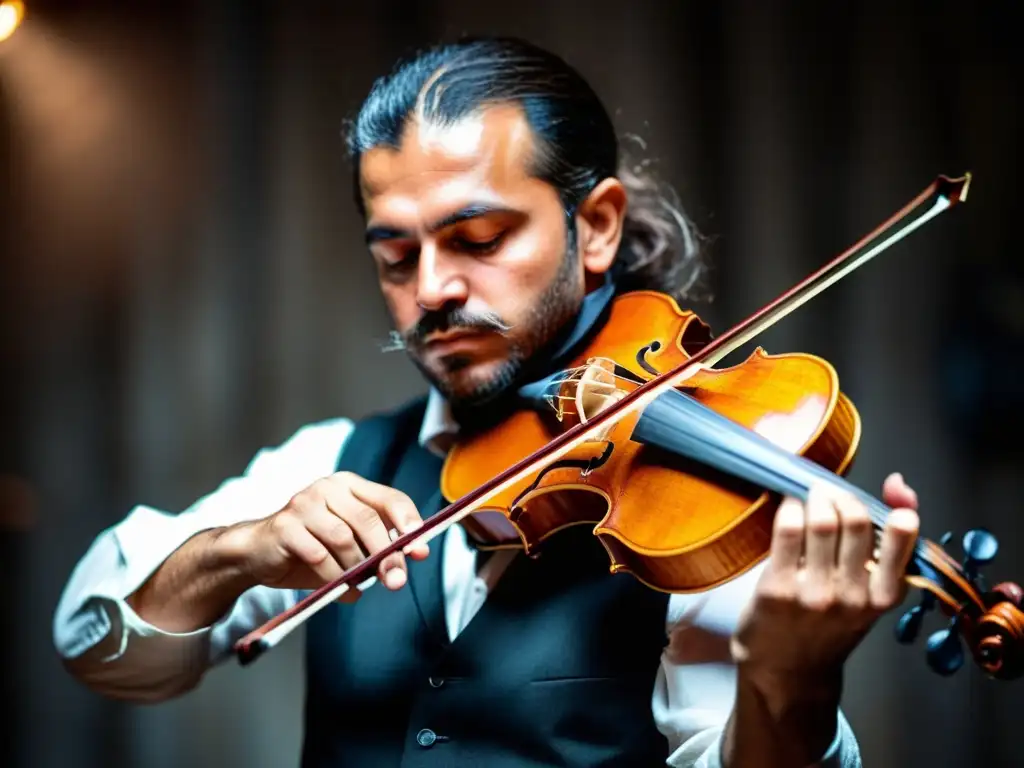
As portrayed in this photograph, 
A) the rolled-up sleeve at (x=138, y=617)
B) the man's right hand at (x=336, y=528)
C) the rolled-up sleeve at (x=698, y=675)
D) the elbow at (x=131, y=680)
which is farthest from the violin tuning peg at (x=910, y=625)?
the elbow at (x=131, y=680)

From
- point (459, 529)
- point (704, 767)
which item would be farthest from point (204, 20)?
point (704, 767)

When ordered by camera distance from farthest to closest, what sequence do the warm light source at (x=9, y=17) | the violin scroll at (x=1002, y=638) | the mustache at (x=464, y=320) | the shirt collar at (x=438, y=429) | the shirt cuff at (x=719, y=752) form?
1. the warm light source at (x=9, y=17)
2. the shirt collar at (x=438, y=429)
3. the mustache at (x=464, y=320)
4. the shirt cuff at (x=719, y=752)
5. the violin scroll at (x=1002, y=638)

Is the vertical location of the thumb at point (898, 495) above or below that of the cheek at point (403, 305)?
below

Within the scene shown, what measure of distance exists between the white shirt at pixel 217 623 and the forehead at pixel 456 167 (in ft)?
0.76

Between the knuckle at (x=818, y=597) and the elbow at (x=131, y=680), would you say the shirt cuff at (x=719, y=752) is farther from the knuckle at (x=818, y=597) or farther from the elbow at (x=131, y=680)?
the elbow at (x=131, y=680)

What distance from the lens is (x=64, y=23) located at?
1335 mm

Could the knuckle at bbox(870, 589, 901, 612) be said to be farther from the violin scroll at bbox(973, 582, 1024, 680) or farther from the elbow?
the elbow

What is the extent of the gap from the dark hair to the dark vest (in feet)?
1.04

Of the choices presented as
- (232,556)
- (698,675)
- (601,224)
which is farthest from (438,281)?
(698,675)

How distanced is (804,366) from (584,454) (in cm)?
19

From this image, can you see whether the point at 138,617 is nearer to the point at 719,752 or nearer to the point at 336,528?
the point at 336,528

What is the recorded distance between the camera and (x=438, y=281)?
1.02 meters

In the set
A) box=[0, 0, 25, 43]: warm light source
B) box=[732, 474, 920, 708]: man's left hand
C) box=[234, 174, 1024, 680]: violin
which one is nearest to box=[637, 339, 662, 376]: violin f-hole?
box=[234, 174, 1024, 680]: violin

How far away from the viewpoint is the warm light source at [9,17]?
Result: 1262 mm
